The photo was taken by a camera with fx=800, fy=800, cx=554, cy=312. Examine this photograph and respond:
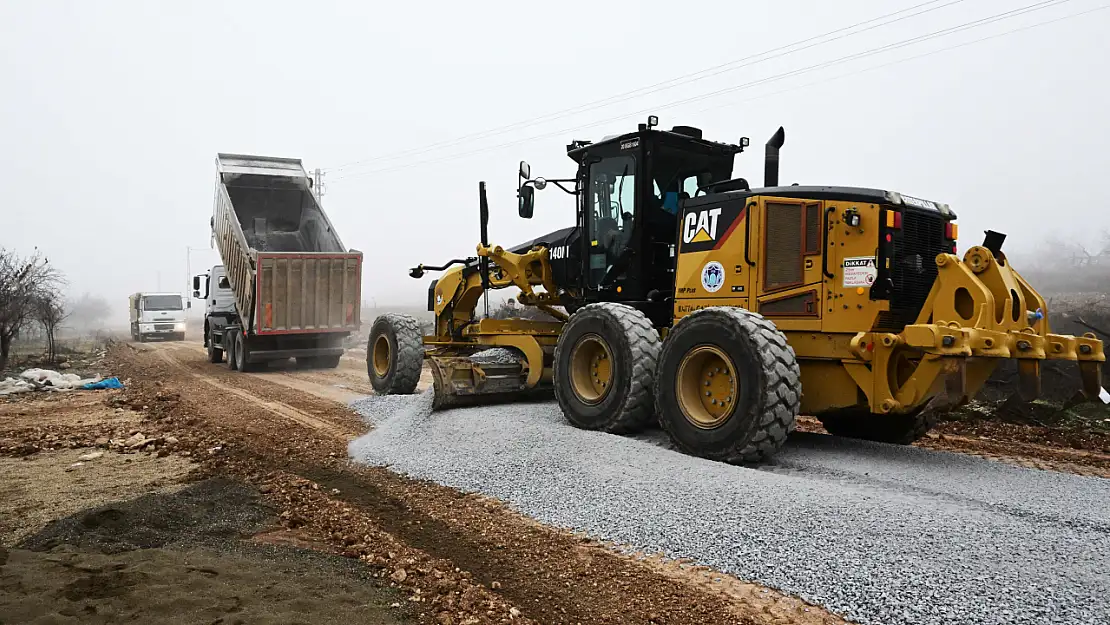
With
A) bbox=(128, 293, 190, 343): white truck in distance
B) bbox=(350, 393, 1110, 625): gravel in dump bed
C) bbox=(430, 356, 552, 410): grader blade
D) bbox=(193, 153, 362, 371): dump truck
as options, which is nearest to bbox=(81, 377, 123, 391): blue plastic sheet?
bbox=(193, 153, 362, 371): dump truck

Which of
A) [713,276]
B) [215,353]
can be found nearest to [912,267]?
[713,276]

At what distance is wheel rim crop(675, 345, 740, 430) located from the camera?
6.37 metres

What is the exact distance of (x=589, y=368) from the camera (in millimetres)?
7871

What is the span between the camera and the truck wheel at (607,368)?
715 centimetres

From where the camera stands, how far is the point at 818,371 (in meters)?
6.56

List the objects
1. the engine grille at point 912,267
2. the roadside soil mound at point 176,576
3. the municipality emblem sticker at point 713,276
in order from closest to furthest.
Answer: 1. the roadside soil mound at point 176,576
2. the engine grille at point 912,267
3. the municipality emblem sticker at point 713,276

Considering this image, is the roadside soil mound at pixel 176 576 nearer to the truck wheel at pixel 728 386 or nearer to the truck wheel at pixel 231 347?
the truck wheel at pixel 728 386

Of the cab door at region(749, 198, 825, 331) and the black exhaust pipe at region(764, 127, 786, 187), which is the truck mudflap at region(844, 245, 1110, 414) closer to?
the cab door at region(749, 198, 825, 331)

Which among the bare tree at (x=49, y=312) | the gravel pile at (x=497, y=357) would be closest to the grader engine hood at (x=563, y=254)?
the gravel pile at (x=497, y=357)

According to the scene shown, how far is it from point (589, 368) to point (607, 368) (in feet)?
0.73

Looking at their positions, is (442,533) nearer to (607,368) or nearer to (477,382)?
(607,368)

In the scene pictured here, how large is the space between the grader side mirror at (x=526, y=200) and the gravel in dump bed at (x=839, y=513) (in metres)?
2.79

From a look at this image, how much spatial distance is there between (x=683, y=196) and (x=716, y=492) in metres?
4.04

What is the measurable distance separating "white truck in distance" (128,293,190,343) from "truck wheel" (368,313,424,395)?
23746 mm
